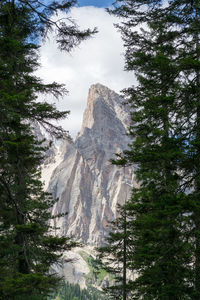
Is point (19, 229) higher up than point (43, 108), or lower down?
lower down

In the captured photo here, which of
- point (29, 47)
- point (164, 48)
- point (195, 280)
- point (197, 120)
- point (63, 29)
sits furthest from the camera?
point (29, 47)

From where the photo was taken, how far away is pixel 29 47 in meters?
10.9

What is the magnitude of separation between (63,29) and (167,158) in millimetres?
3819

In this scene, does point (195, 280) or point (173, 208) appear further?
point (195, 280)

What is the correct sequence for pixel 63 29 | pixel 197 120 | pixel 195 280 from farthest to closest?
pixel 197 120 → pixel 195 280 → pixel 63 29

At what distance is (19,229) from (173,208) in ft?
11.2

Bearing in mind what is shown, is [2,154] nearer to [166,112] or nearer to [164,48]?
[166,112]

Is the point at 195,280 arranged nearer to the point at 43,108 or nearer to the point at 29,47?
the point at 43,108

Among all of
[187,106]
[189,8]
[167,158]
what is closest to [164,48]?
[189,8]

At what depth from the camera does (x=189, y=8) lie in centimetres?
809

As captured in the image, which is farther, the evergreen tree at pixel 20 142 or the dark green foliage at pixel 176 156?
the dark green foliage at pixel 176 156

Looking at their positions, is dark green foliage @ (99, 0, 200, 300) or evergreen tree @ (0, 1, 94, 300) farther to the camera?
dark green foliage @ (99, 0, 200, 300)

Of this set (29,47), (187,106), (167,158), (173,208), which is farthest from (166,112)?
(29,47)

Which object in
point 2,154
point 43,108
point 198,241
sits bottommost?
point 198,241
